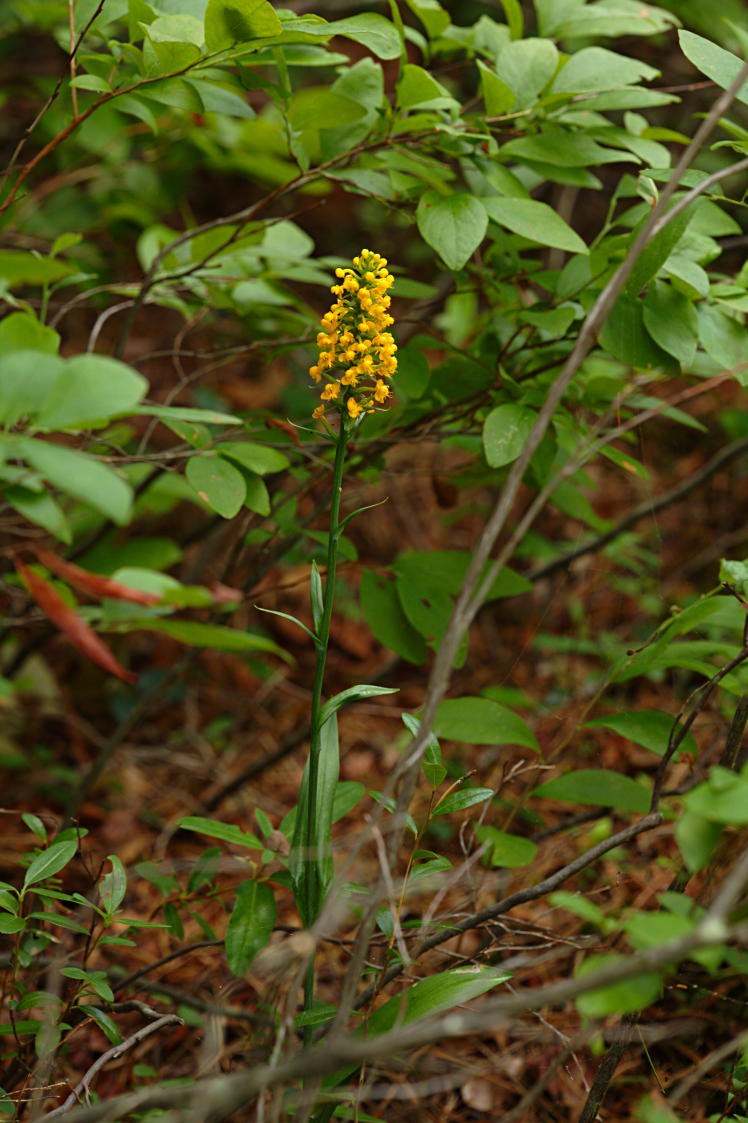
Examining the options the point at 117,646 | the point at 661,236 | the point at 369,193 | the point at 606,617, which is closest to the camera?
the point at 661,236

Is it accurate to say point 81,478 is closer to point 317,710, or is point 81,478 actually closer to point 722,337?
point 317,710

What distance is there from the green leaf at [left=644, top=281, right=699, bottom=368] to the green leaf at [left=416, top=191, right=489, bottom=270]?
0.29 metres

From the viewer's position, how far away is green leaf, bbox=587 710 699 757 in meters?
1.41

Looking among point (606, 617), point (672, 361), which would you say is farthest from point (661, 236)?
point (606, 617)

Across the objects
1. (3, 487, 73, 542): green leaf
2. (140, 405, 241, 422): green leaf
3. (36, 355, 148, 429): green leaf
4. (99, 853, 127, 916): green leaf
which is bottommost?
(99, 853, 127, 916): green leaf

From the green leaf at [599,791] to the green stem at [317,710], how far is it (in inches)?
17.3

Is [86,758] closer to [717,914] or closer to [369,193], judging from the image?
[369,193]

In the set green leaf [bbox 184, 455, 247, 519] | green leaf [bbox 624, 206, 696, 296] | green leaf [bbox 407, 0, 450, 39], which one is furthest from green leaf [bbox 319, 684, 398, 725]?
green leaf [bbox 407, 0, 450, 39]

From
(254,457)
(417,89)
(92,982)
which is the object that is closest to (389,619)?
(254,457)

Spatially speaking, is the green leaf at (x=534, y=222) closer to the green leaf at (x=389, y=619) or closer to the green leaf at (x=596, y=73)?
the green leaf at (x=596, y=73)

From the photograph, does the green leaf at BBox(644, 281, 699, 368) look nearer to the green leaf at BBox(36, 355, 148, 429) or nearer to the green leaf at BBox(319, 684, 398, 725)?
the green leaf at BBox(319, 684, 398, 725)

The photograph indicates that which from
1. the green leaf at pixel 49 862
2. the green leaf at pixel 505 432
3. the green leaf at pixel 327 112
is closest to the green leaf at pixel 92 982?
the green leaf at pixel 49 862

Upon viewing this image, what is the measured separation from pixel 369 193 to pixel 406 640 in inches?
32.1

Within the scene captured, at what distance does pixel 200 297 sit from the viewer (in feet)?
6.26
